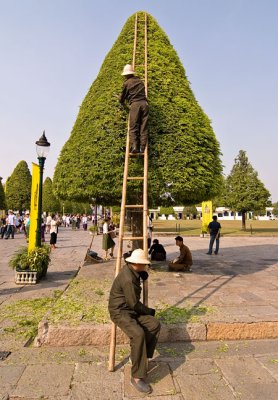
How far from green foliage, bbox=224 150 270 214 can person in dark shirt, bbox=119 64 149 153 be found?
3493 cm

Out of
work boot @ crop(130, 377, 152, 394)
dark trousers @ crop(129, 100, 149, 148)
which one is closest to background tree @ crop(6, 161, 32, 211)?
dark trousers @ crop(129, 100, 149, 148)

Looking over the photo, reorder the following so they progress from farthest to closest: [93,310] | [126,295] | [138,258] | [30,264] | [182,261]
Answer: [182,261], [30,264], [93,310], [138,258], [126,295]

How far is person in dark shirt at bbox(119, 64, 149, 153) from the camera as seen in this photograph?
6230 mm

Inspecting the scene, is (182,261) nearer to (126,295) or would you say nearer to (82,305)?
(82,305)

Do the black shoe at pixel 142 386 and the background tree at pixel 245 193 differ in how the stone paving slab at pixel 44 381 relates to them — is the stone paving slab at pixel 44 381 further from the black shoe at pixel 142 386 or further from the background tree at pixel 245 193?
the background tree at pixel 245 193

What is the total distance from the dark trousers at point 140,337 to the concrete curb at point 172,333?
3.14 feet

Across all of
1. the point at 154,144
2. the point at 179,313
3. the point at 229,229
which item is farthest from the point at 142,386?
the point at 229,229

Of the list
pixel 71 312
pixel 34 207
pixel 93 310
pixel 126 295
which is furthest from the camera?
pixel 34 207

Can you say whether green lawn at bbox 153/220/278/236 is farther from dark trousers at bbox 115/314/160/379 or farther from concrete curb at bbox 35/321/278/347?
dark trousers at bbox 115/314/160/379

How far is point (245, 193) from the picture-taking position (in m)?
38.8

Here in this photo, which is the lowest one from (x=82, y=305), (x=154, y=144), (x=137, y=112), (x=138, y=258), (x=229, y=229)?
(x=82, y=305)

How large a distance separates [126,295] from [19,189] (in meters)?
47.7

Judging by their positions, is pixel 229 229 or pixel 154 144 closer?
pixel 154 144

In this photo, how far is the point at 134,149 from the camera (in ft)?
20.3
